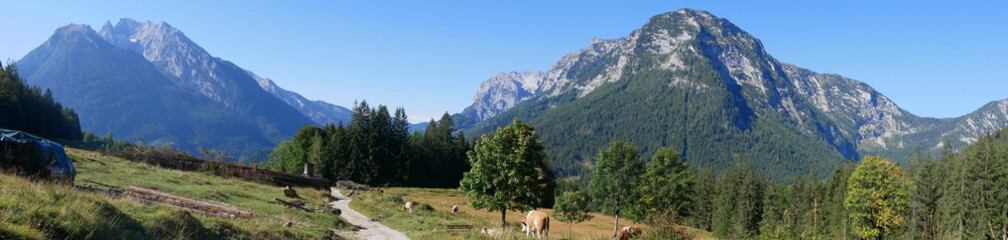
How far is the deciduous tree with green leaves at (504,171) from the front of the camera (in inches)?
1246

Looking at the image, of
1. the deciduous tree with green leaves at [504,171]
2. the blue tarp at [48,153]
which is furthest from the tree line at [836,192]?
the blue tarp at [48,153]

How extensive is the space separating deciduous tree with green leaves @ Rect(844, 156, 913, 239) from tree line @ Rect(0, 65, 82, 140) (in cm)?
12575

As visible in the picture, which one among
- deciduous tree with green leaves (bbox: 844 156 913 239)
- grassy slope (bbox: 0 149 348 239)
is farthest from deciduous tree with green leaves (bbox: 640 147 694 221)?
grassy slope (bbox: 0 149 348 239)

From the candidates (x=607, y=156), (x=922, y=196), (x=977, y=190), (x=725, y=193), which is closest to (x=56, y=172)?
(x=607, y=156)

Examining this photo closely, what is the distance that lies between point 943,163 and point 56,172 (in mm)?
101774

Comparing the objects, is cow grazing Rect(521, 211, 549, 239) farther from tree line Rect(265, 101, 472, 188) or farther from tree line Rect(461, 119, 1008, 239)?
tree line Rect(265, 101, 472, 188)

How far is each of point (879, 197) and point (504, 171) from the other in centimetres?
4295

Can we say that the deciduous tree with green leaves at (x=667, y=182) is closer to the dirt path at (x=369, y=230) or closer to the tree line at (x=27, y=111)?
the dirt path at (x=369, y=230)

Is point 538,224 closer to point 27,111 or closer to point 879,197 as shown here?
point 879,197

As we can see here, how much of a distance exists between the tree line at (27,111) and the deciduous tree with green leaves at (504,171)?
3735 inches

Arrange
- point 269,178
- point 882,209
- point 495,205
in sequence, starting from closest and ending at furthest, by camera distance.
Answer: point 495,205 → point 269,178 → point 882,209

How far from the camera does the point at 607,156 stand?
186 ft

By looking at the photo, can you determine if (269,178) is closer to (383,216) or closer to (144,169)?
(144,169)

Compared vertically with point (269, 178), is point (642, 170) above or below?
above
